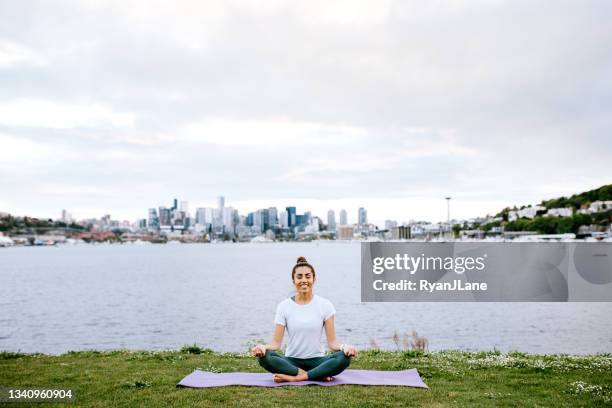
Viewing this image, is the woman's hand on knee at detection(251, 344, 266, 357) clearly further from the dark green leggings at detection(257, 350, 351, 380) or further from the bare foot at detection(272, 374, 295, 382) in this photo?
the bare foot at detection(272, 374, 295, 382)

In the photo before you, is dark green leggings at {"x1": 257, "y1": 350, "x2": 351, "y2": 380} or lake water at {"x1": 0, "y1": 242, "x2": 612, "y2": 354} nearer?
dark green leggings at {"x1": 257, "y1": 350, "x2": 351, "y2": 380}

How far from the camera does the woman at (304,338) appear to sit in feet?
31.0

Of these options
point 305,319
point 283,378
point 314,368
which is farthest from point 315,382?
point 305,319

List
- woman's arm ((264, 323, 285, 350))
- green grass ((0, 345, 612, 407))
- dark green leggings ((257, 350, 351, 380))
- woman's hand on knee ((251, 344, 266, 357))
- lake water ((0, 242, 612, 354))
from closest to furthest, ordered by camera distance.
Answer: green grass ((0, 345, 612, 407))
woman's hand on knee ((251, 344, 266, 357))
woman's arm ((264, 323, 285, 350))
dark green leggings ((257, 350, 351, 380))
lake water ((0, 242, 612, 354))

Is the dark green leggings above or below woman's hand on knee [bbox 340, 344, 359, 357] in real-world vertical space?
below

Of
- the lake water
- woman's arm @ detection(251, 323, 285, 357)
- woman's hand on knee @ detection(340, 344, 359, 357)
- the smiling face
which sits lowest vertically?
the lake water

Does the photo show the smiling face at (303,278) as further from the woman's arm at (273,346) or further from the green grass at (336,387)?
the green grass at (336,387)

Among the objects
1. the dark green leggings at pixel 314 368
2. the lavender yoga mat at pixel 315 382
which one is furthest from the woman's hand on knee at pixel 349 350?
the lavender yoga mat at pixel 315 382

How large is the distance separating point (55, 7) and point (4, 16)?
22.7 feet

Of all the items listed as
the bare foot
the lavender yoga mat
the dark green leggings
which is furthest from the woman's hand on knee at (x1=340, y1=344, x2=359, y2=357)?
the bare foot

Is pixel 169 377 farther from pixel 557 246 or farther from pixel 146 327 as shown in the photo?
pixel 557 246

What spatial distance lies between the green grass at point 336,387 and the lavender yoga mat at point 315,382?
233mm

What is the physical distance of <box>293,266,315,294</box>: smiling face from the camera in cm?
937

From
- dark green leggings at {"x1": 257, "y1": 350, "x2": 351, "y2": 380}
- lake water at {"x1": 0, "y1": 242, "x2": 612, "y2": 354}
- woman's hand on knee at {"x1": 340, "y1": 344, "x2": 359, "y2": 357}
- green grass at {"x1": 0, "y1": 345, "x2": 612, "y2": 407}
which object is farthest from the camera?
lake water at {"x1": 0, "y1": 242, "x2": 612, "y2": 354}
